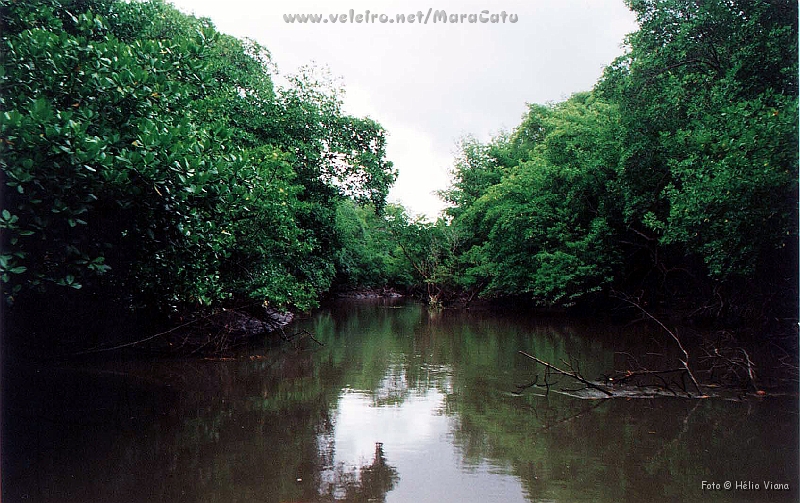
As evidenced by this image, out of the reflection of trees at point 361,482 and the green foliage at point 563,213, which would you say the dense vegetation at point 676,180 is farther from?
the reflection of trees at point 361,482

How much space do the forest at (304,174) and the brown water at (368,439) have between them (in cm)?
157

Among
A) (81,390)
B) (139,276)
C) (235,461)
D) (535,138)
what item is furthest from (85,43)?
(535,138)

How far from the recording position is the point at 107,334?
Answer: 38.2 ft

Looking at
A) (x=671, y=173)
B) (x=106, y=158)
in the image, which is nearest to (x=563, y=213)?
(x=671, y=173)

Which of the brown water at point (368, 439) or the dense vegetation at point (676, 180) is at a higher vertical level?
the dense vegetation at point (676, 180)

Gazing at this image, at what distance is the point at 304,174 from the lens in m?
17.5

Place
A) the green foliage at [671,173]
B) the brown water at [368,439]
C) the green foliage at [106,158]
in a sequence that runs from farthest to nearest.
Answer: the green foliage at [671,173] < the brown water at [368,439] < the green foliage at [106,158]

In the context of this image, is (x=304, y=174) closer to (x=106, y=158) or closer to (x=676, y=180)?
(x=676, y=180)

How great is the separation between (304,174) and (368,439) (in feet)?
39.7

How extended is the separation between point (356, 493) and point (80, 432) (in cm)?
→ 368

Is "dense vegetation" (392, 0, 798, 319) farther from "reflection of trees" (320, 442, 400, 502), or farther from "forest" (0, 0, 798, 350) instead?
"reflection of trees" (320, 442, 400, 502)

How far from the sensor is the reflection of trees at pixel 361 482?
491 centimetres

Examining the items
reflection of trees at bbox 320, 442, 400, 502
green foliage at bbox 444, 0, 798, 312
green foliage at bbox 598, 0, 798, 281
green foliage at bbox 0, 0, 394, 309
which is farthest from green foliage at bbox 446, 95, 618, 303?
reflection of trees at bbox 320, 442, 400, 502

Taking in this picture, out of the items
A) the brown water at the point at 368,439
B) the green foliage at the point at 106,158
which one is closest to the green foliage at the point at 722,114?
the brown water at the point at 368,439
